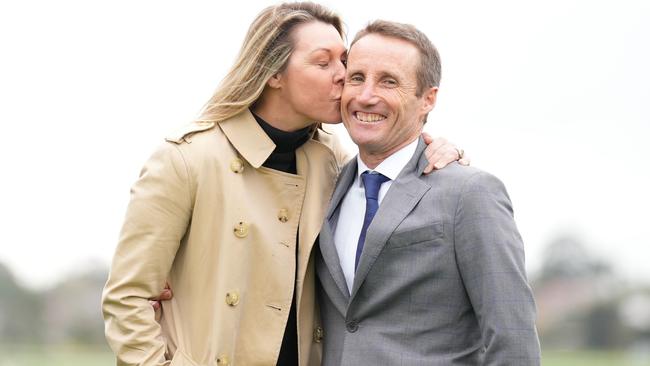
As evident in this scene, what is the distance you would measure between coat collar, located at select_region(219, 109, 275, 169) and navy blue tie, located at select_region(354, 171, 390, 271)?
19.5 inches

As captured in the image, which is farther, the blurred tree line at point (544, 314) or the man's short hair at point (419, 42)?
the blurred tree line at point (544, 314)

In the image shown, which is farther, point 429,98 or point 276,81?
point 276,81

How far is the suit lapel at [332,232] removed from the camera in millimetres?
5164

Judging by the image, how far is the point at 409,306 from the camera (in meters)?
5.01

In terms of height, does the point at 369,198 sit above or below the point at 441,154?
below

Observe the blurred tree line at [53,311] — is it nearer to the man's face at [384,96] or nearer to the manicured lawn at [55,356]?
the manicured lawn at [55,356]

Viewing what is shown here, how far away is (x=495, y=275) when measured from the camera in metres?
4.80

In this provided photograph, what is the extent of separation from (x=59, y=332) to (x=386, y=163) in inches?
2257

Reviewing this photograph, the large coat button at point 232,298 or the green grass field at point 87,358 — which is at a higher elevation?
the large coat button at point 232,298

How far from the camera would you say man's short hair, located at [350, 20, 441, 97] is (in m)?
5.27

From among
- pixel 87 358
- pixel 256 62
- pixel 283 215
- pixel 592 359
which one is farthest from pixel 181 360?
pixel 592 359

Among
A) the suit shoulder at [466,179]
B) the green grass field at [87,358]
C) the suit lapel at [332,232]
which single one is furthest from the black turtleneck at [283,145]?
the green grass field at [87,358]

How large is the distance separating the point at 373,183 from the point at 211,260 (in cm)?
83

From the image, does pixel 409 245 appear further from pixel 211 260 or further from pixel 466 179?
pixel 211 260
